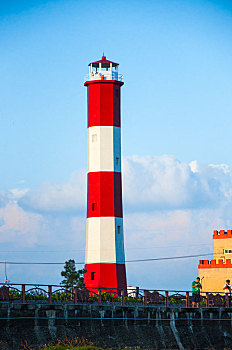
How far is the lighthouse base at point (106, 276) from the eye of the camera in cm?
5275

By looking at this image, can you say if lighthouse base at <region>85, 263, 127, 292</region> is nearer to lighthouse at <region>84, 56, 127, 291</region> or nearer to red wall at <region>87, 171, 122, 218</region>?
lighthouse at <region>84, 56, 127, 291</region>

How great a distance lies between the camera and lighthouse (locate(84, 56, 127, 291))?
53.4m

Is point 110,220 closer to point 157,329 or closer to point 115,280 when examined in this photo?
point 115,280

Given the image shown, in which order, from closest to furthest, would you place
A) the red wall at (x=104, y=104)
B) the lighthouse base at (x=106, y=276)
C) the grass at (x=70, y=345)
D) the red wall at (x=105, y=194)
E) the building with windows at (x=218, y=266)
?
the grass at (x=70, y=345)
the lighthouse base at (x=106, y=276)
the red wall at (x=105, y=194)
the red wall at (x=104, y=104)
the building with windows at (x=218, y=266)

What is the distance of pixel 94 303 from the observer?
4022 centimetres

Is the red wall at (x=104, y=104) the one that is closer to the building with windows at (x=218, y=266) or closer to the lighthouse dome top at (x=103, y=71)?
the lighthouse dome top at (x=103, y=71)

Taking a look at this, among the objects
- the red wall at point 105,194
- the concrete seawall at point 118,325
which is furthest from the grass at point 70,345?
the red wall at point 105,194

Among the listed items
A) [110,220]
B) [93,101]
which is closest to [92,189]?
[110,220]

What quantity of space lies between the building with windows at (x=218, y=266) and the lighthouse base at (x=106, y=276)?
74.1ft

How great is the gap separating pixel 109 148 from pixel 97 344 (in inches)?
802

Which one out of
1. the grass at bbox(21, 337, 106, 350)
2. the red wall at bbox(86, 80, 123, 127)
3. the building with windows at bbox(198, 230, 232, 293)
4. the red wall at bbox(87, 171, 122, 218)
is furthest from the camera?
the building with windows at bbox(198, 230, 232, 293)

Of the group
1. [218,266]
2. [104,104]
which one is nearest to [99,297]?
[104,104]

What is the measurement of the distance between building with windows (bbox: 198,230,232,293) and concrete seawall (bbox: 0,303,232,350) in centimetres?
2776

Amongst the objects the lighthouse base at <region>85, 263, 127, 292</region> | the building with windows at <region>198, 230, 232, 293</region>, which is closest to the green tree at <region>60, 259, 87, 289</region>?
the lighthouse base at <region>85, 263, 127, 292</region>
